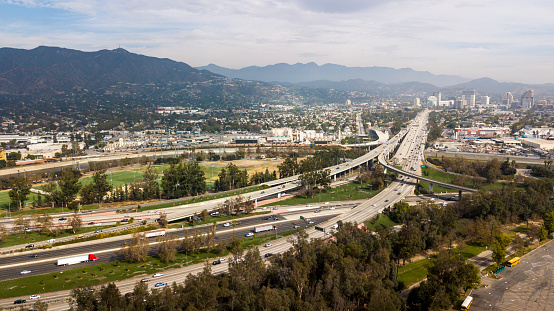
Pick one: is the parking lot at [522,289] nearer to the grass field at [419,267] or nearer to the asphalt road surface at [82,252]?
the grass field at [419,267]

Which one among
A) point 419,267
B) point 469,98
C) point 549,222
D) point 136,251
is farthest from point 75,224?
point 469,98

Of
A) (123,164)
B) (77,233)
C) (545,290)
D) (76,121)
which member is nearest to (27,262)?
(77,233)

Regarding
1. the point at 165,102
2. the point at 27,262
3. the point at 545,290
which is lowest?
the point at 545,290

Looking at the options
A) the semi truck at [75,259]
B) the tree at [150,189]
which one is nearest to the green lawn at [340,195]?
the tree at [150,189]

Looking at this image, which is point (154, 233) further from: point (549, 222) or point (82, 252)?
point (549, 222)

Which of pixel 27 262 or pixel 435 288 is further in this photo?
pixel 27 262

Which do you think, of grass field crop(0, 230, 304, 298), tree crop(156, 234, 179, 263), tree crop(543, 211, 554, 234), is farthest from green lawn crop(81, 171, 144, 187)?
tree crop(543, 211, 554, 234)

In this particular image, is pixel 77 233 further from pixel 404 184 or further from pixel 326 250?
pixel 404 184

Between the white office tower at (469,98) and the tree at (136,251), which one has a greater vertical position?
the white office tower at (469,98)
